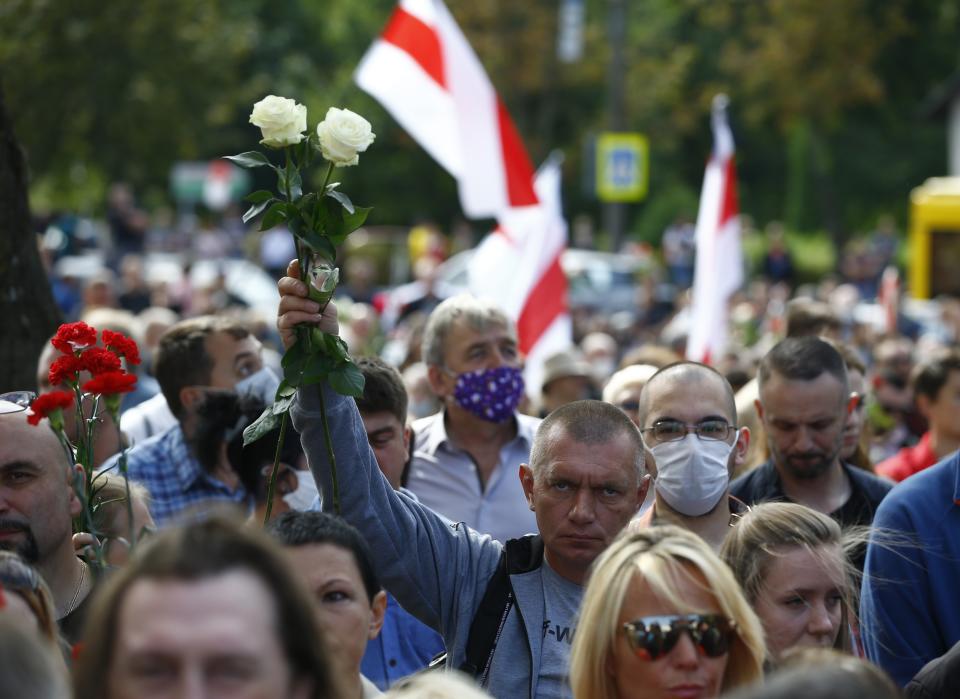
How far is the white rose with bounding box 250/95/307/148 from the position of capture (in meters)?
4.19

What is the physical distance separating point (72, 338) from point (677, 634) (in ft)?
6.13

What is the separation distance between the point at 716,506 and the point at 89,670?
3174 mm

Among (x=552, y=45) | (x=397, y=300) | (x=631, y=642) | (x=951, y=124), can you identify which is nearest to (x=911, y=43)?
(x=951, y=124)

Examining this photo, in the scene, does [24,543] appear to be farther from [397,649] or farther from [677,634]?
[677,634]

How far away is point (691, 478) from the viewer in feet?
18.4

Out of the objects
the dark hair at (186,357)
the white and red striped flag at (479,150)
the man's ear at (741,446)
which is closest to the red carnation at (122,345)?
the man's ear at (741,446)

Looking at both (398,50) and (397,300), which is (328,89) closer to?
(397,300)

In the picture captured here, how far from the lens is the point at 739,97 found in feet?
151

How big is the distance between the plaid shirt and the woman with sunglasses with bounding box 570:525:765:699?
3060 mm

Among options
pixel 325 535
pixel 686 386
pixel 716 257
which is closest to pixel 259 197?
pixel 325 535

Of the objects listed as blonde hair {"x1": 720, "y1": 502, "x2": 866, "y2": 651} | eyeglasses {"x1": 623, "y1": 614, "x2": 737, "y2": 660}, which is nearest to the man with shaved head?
eyeglasses {"x1": 623, "y1": 614, "x2": 737, "y2": 660}

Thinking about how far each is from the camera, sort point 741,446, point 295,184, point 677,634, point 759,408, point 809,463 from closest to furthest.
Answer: point 677,634 < point 295,184 < point 741,446 < point 809,463 < point 759,408

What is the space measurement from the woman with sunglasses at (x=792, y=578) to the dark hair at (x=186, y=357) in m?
3.24

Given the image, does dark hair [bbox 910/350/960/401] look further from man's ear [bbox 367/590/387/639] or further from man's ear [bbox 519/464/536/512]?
man's ear [bbox 367/590/387/639]
